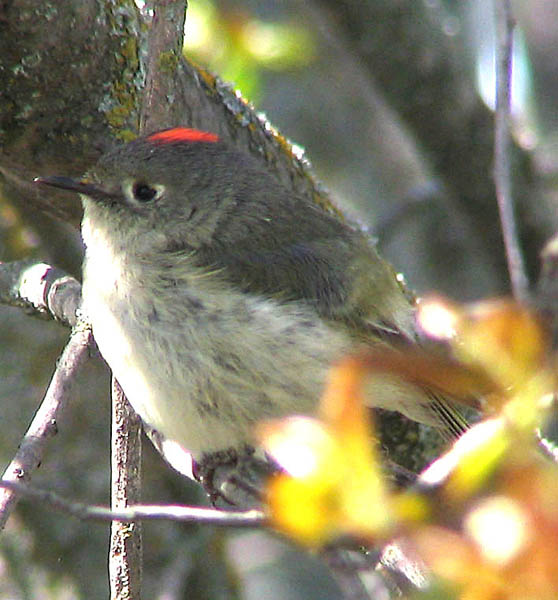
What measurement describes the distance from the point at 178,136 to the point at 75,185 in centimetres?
30

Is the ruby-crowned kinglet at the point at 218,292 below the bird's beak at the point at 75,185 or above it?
below

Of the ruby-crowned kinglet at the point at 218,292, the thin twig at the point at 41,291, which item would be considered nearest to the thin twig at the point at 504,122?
the ruby-crowned kinglet at the point at 218,292

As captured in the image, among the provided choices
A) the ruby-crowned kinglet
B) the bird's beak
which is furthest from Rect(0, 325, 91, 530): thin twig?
the bird's beak

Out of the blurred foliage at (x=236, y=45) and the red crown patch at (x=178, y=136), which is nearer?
the red crown patch at (x=178, y=136)

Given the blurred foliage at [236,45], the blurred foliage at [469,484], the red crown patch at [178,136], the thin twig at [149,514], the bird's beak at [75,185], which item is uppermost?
the blurred foliage at [236,45]

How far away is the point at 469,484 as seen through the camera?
3.89 feet

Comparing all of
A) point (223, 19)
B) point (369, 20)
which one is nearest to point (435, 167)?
point (369, 20)

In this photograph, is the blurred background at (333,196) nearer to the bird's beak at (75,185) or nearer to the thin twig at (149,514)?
the bird's beak at (75,185)

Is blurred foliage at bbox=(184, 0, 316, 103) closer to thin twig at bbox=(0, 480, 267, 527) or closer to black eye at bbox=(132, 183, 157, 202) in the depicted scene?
black eye at bbox=(132, 183, 157, 202)

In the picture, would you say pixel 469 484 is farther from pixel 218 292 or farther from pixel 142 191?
pixel 142 191

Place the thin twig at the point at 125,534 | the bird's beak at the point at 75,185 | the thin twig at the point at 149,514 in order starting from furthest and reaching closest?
the bird's beak at the point at 75,185 < the thin twig at the point at 125,534 < the thin twig at the point at 149,514

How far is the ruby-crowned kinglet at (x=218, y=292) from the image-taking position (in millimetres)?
2598

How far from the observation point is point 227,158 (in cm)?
307

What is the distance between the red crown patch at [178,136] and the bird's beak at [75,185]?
0.20 m
